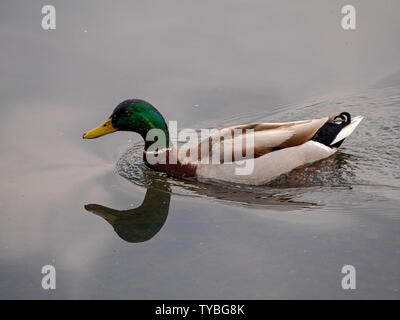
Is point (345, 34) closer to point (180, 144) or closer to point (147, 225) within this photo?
point (180, 144)

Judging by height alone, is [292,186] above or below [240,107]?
below

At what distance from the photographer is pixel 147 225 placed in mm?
6789

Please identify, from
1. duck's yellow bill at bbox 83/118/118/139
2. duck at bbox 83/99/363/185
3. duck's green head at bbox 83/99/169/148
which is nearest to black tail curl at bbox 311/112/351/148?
duck at bbox 83/99/363/185

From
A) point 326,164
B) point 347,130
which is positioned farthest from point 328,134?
point 326,164

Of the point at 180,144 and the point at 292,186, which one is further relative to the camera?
the point at 180,144

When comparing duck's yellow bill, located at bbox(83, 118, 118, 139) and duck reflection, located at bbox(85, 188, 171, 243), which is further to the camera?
duck's yellow bill, located at bbox(83, 118, 118, 139)

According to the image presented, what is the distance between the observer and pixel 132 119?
7.86 m

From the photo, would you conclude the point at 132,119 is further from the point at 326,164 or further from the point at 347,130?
the point at 347,130

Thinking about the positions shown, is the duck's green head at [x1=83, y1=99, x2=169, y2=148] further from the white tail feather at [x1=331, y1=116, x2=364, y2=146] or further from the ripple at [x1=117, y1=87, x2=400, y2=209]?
the white tail feather at [x1=331, y1=116, x2=364, y2=146]

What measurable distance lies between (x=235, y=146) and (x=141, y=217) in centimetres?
145

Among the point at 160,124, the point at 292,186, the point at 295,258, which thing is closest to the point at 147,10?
the point at 160,124

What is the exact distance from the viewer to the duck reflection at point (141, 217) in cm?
662

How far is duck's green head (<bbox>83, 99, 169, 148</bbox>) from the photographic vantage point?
307 inches

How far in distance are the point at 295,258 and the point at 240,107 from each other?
139 inches
